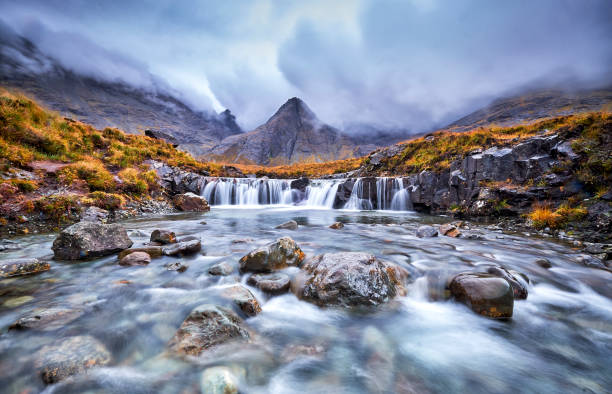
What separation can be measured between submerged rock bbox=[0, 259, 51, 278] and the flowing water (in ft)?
0.66

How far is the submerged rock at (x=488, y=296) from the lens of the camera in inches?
126

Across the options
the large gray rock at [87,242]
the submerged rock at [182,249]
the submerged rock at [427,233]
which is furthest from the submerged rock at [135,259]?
the submerged rock at [427,233]

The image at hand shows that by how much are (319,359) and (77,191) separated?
12403 mm

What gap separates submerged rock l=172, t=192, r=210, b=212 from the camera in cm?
1498

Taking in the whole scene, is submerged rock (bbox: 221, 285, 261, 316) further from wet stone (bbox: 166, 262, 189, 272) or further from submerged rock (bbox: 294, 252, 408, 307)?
wet stone (bbox: 166, 262, 189, 272)

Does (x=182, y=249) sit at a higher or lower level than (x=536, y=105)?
lower

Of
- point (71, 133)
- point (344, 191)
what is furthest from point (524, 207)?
point (71, 133)

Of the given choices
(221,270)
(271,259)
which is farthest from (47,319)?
(271,259)

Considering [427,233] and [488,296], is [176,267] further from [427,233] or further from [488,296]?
[427,233]

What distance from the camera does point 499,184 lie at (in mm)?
11484

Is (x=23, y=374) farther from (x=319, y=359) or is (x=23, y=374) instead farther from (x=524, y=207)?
(x=524, y=207)

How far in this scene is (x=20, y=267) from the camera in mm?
4105

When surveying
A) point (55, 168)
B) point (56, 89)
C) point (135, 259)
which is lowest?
point (135, 259)

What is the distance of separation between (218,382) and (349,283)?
2091 mm
